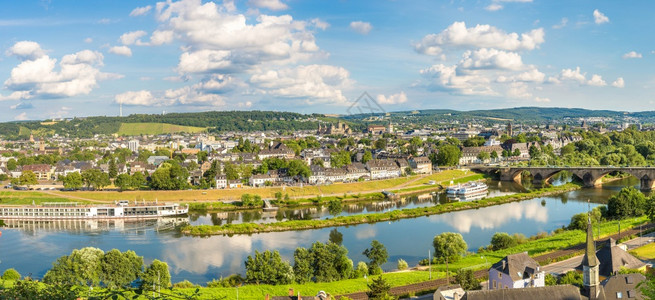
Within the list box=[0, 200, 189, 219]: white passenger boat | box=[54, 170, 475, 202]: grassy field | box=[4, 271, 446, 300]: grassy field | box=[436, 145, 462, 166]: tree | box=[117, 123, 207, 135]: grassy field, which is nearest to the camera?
box=[4, 271, 446, 300]: grassy field

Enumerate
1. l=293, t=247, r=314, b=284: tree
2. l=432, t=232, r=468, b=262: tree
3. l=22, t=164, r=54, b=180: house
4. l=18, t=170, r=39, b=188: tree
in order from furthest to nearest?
1. l=22, t=164, r=54, b=180: house
2. l=18, t=170, r=39, b=188: tree
3. l=432, t=232, r=468, b=262: tree
4. l=293, t=247, r=314, b=284: tree

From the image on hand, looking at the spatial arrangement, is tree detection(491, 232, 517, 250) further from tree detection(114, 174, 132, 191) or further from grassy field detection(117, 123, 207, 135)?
grassy field detection(117, 123, 207, 135)

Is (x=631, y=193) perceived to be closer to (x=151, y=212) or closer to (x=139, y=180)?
(x=151, y=212)

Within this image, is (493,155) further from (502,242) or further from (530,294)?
(530,294)

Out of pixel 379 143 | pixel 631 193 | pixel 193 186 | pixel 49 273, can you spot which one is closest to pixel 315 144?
pixel 379 143

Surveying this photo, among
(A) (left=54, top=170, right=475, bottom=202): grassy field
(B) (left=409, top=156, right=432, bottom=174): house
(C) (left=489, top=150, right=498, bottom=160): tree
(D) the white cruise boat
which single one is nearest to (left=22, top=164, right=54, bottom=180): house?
(A) (left=54, top=170, right=475, bottom=202): grassy field

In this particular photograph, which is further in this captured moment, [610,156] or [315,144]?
[315,144]

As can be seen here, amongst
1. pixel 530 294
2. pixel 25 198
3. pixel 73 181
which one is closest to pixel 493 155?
pixel 73 181
